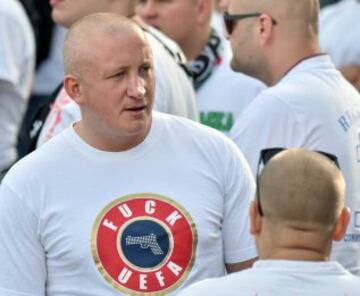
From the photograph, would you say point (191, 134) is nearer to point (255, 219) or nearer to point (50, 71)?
point (255, 219)

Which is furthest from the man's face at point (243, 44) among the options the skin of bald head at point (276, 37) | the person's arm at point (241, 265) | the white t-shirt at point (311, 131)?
the person's arm at point (241, 265)

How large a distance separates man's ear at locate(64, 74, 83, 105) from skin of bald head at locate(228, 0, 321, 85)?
126 centimetres

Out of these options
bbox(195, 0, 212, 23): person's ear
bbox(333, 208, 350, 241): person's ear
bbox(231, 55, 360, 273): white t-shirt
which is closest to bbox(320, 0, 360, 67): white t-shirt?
bbox(195, 0, 212, 23): person's ear

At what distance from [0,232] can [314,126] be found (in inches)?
59.0

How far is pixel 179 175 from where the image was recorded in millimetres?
5555

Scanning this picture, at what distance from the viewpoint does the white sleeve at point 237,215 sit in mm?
5594

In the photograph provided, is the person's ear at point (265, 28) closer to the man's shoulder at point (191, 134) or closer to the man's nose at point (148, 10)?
the man's shoulder at point (191, 134)

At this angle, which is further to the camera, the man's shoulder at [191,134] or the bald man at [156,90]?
the bald man at [156,90]

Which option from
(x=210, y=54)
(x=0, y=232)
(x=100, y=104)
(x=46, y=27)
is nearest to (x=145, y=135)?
(x=100, y=104)

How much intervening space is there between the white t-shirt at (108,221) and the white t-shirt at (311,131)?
0.76 metres

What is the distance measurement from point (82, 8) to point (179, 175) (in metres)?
1.72

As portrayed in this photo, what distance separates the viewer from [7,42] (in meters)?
8.30

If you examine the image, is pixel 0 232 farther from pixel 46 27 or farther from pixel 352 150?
pixel 46 27

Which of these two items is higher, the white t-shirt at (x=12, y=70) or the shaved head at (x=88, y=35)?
the shaved head at (x=88, y=35)
